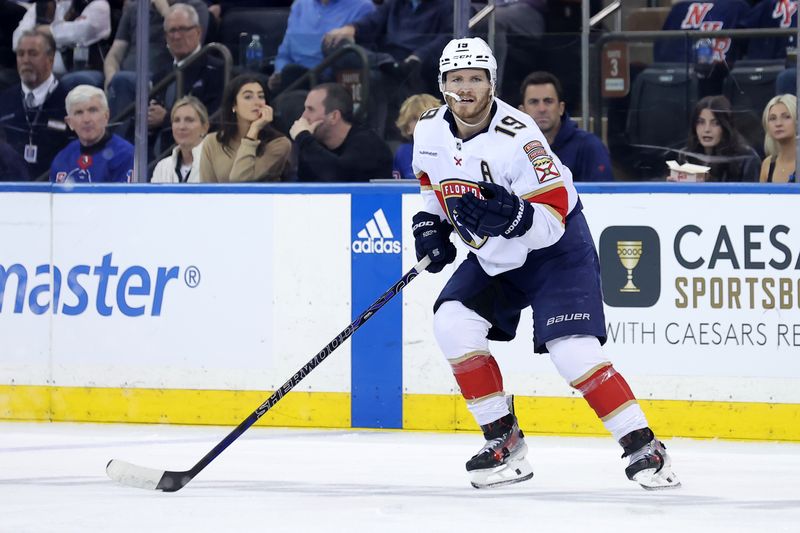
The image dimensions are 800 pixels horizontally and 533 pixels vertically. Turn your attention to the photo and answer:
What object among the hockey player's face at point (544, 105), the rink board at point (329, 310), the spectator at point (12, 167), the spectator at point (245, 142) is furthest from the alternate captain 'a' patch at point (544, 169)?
the spectator at point (12, 167)

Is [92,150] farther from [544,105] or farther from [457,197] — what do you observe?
[457,197]

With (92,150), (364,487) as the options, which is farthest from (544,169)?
(92,150)

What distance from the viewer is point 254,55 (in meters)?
5.82

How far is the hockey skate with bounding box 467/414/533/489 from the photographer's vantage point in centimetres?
416

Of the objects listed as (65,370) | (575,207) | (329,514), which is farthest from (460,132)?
(65,370)

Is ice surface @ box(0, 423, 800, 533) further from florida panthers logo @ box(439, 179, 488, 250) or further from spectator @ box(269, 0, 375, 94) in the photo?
spectator @ box(269, 0, 375, 94)

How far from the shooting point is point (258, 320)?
18.1 feet

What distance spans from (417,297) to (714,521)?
198 cm

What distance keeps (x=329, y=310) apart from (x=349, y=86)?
0.89 metres

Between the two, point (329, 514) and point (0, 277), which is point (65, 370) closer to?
point (0, 277)

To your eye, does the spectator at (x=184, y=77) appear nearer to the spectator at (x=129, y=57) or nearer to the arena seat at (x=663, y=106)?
the spectator at (x=129, y=57)

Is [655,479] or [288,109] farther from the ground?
[288,109]

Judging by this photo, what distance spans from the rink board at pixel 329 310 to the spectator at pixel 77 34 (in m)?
0.63

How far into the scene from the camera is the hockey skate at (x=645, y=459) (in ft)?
13.2
